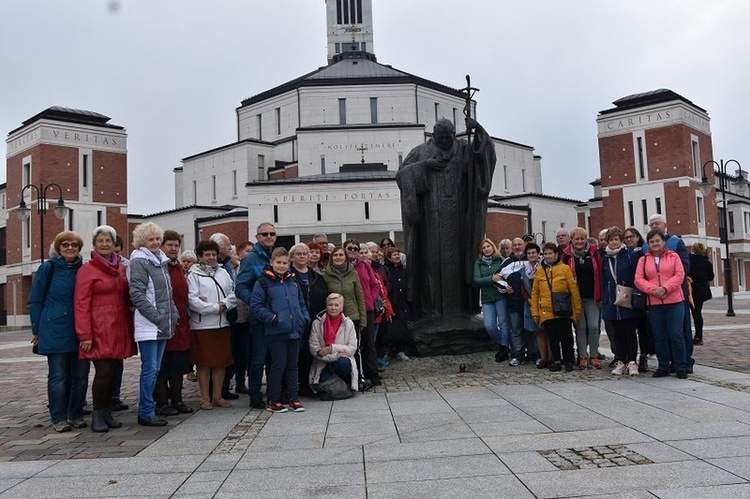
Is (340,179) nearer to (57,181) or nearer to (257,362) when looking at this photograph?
(57,181)

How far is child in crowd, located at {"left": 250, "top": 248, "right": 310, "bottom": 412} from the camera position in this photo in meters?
7.13

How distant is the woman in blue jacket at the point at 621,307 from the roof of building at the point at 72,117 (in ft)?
161

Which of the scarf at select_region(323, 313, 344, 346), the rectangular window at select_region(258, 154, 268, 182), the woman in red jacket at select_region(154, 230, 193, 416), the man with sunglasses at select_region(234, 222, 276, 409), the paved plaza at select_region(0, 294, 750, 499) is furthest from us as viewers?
the rectangular window at select_region(258, 154, 268, 182)

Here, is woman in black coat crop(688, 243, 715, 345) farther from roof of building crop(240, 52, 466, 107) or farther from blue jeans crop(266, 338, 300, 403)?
roof of building crop(240, 52, 466, 107)

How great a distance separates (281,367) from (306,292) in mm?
1038

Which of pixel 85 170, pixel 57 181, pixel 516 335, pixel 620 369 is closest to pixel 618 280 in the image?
pixel 620 369

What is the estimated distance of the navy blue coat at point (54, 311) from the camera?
21.5 feet

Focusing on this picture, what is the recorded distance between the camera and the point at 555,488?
397 cm

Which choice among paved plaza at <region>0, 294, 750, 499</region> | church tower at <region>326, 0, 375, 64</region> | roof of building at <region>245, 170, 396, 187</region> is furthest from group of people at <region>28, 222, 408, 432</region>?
church tower at <region>326, 0, 375, 64</region>

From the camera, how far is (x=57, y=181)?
48594mm

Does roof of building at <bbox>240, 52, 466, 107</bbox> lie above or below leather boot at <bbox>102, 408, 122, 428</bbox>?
above

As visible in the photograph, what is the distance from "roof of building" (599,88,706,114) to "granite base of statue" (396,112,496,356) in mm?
47253

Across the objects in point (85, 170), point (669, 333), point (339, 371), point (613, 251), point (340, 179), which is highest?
point (85, 170)

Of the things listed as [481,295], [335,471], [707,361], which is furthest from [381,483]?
[707,361]
